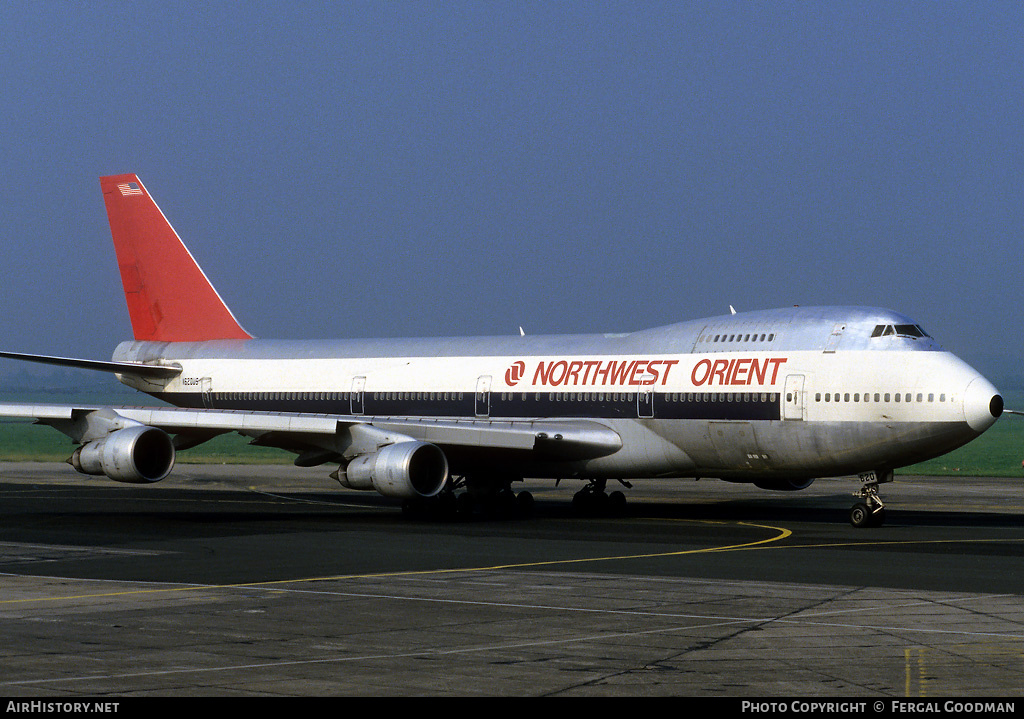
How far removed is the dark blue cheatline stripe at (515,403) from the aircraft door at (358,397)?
81 mm

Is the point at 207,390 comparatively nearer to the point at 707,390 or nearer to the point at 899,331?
the point at 707,390

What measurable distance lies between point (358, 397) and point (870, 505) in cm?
1528

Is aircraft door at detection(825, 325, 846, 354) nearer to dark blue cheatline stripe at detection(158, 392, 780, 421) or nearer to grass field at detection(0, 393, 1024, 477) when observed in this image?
dark blue cheatline stripe at detection(158, 392, 780, 421)

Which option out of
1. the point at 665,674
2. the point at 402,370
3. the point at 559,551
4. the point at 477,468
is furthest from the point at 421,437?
the point at 665,674

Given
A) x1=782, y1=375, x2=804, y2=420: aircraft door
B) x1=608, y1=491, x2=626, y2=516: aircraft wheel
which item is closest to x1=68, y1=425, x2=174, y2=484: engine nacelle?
x1=608, y1=491, x2=626, y2=516: aircraft wheel

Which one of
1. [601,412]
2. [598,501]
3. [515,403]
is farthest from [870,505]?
[515,403]

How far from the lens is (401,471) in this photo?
96.5 ft

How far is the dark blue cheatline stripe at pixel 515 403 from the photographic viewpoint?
29.9m

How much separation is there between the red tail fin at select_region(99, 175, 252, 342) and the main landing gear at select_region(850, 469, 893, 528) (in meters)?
21.4

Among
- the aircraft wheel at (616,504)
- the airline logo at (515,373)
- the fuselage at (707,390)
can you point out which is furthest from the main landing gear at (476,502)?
the airline logo at (515,373)

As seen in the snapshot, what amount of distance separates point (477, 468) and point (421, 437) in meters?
2.86

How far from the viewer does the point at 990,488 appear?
146 feet

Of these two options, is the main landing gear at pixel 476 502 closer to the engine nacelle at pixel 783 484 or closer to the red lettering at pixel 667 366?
the red lettering at pixel 667 366

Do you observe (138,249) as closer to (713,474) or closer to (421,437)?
(421,437)
